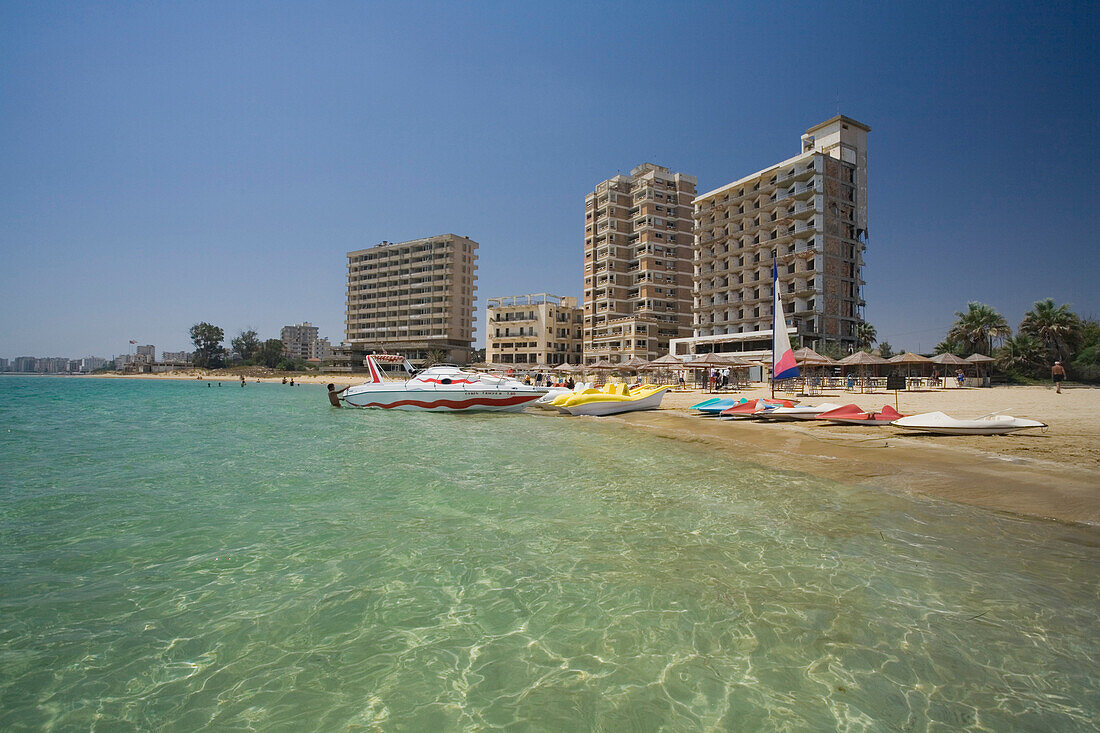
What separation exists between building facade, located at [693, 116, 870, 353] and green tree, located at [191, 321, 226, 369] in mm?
113926

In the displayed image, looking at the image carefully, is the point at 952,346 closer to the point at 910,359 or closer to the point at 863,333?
the point at 863,333

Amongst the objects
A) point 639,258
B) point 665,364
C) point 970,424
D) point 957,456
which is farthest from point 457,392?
point 639,258

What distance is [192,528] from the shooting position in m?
5.86

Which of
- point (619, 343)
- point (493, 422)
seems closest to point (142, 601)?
point (493, 422)

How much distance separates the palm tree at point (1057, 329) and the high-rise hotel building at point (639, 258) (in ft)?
124

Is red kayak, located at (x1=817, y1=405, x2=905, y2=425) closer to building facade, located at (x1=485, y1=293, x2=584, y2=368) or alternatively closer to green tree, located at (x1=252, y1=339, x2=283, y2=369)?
building facade, located at (x1=485, y1=293, x2=584, y2=368)

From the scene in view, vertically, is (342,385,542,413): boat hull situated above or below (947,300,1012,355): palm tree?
below

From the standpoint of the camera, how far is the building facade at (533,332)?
3083 inches

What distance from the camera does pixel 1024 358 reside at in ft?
136

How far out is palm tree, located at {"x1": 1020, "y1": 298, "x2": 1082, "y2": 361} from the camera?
40.8 m

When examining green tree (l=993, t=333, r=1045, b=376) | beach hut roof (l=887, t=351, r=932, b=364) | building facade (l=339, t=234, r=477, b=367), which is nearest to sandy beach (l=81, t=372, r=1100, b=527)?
beach hut roof (l=887, t=351, r=932, b=364)

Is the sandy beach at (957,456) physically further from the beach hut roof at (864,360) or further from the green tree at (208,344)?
the green tree at (208,344)

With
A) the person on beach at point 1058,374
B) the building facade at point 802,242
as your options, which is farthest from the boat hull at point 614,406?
the building facade at point 802,242

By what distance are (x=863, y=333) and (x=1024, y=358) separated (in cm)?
1534
